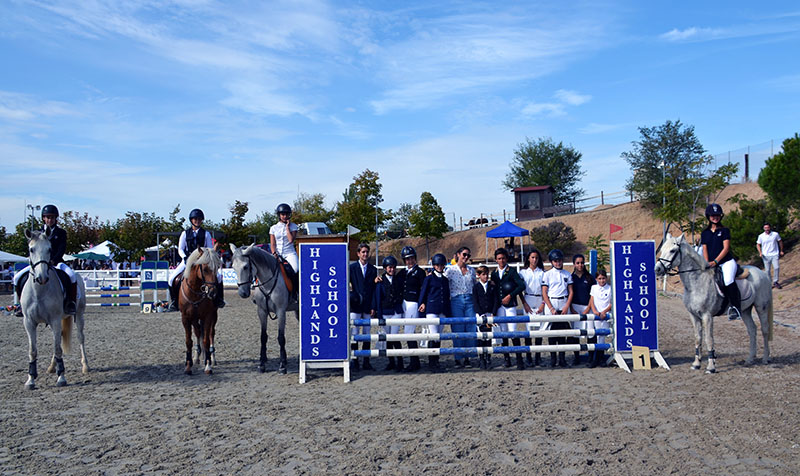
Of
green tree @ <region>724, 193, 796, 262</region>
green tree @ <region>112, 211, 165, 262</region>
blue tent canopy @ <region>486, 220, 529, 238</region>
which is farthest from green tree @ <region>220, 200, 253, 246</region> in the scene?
green tree @ <region>724, 193, 796, 262</region>

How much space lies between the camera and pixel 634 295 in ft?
28.0

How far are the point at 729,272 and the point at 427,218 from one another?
3469 centimetres

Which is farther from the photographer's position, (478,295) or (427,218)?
(427,218)

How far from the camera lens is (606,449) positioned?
4746 millimetres

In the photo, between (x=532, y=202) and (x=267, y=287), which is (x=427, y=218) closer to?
(x=532, y=202)

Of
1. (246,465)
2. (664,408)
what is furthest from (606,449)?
(246,465)

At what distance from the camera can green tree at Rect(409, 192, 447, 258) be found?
1676 inches

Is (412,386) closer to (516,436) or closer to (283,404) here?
(283,404)

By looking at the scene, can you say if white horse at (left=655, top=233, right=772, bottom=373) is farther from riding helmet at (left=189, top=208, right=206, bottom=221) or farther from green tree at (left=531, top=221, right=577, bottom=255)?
green tree at (left=531, top=221, right=577, bottom=255)

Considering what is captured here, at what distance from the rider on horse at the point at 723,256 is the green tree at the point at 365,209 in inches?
1380

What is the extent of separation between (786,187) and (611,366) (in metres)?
15.8

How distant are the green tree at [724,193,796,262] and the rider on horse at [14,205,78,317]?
2067cm

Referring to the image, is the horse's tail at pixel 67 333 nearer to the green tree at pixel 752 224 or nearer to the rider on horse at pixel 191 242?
the rider on horse at pixel 191 242

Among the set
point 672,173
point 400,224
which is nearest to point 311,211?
point 400,224
